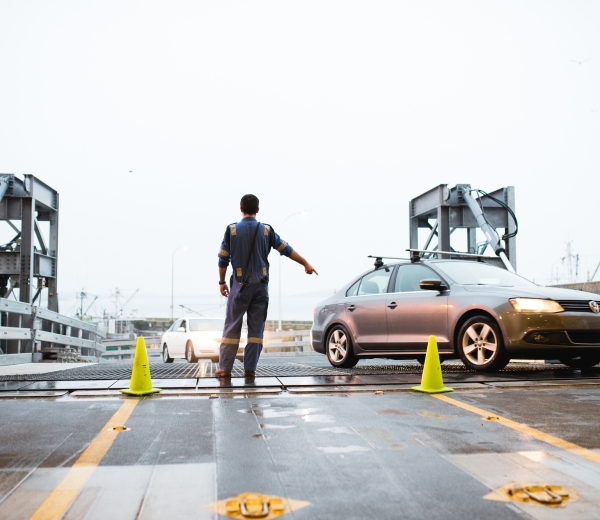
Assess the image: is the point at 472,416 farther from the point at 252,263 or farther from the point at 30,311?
the point at 30,311

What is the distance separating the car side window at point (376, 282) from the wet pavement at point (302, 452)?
3.65 meters

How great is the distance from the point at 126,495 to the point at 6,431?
6.14 feet

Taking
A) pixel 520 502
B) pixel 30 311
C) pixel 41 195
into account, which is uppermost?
pixel 41 195

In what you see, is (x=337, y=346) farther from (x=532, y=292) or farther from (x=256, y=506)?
(x=256, y=506)

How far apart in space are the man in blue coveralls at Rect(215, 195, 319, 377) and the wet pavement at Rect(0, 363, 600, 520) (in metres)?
1.31

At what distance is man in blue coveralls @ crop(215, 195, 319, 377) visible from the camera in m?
7.55

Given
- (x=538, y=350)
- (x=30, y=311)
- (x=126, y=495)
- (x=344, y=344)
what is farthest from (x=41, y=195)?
(x=126, y=495)

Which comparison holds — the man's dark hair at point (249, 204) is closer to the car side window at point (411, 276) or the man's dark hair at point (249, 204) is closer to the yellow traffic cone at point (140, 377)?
the yellow traffic cone at point (140, 377)

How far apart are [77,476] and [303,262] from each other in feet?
16.3

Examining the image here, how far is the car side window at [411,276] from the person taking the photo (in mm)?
9359

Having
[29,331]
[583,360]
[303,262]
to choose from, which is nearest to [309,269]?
[303,262]

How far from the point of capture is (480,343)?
830cm

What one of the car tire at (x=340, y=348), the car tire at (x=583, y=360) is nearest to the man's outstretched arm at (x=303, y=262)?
the car tire at (x=340, y=348)

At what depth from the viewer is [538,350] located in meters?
7.92
